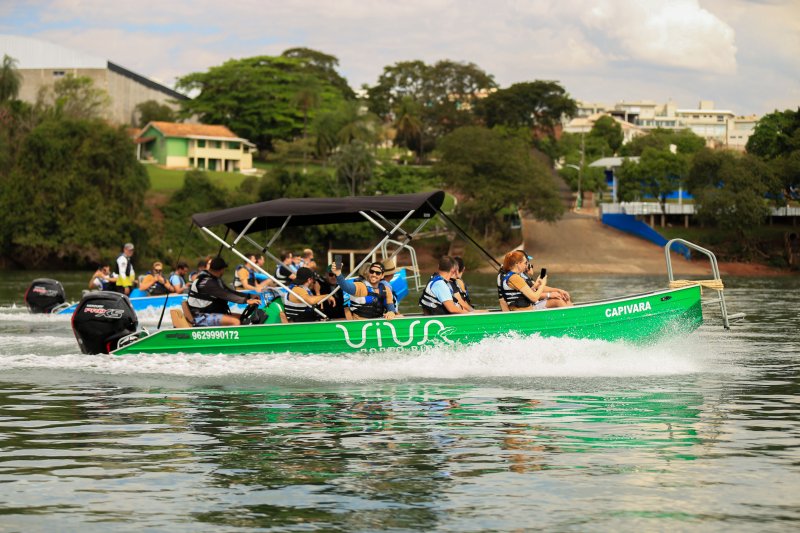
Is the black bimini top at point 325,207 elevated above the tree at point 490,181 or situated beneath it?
situated beneath

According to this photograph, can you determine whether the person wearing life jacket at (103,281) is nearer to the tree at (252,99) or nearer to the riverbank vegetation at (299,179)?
the riverbank vegetation at (299,179)

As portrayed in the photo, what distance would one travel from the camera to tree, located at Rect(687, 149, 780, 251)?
7300cm

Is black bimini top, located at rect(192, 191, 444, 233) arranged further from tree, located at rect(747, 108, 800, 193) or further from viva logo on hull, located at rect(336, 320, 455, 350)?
tree, located at rect(747, 108, 800, 193)

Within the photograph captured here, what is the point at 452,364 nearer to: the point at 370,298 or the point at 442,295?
the point at 442,295

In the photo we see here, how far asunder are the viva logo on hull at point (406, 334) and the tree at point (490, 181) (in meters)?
60.7

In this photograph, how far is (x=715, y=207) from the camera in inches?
2896

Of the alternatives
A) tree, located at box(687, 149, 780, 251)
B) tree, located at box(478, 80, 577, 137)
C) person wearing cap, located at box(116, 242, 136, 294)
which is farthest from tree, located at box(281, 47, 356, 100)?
person wearing cap, located at box(116, 242, 136, 294)

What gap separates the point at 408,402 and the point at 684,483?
5179mm

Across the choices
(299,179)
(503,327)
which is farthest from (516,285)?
(299,179)

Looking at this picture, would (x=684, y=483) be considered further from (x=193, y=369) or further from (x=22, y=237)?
(x=22, y=237)

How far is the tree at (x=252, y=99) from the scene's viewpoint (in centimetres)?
11838

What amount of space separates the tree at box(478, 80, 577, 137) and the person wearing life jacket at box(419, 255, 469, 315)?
104 m

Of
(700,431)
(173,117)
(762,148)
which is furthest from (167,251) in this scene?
(700,431)

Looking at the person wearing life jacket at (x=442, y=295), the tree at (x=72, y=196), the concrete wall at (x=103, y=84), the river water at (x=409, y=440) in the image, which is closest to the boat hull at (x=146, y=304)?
the river water at (x=409, y=440)
